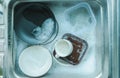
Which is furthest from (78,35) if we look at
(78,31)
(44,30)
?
(44,30)

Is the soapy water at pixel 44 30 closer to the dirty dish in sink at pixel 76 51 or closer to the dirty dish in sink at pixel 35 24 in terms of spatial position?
the dirty dish in sink at pixel 35 24

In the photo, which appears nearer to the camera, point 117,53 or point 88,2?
point 117,53

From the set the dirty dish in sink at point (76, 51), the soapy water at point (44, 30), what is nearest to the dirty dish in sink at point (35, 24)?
the soapy water at point (44, 30)

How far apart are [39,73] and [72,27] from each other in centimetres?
26

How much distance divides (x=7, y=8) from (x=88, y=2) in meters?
0.36

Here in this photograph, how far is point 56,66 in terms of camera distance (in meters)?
1.30

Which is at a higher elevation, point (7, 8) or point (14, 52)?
point (7, 8)

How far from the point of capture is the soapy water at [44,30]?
4.36ft

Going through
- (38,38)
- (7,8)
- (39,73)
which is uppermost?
(7,8)

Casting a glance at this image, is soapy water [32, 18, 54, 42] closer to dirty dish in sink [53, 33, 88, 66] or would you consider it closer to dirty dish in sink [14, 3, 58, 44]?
dirty dish in sink [14, 3, 58, 44]

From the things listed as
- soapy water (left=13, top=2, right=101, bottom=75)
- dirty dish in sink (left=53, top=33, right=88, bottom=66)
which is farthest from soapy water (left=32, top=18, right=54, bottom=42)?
dirty dish in sink (left=53, top=33, right=88, bottom=66)

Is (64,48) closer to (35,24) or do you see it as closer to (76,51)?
(76,51)

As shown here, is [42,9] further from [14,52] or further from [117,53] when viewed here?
[117,53]

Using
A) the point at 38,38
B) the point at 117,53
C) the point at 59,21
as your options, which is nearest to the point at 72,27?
the point at 59,21
